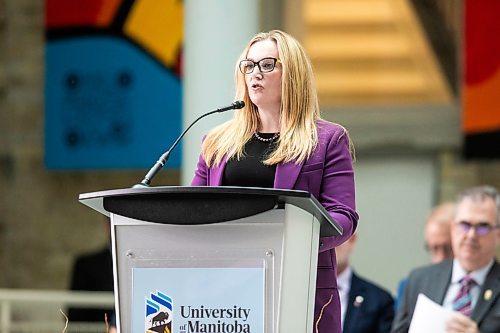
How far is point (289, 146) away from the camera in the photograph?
3.74 meters

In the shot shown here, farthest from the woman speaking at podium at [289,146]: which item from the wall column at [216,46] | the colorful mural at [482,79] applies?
the colorful mural at [482,79]

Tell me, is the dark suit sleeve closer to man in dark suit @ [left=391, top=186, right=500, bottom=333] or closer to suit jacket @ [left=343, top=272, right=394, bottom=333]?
suit jacket @ [left=343, top=272, right=394, bottom=333]

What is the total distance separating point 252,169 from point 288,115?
0.19 meters

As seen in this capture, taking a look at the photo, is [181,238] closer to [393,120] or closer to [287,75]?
[287,75]

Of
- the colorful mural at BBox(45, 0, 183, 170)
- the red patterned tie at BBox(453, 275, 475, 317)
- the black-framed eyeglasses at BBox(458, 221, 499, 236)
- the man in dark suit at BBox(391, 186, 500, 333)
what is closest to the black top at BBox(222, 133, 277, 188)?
the man in dark suit at BBox(391, 186, 500, 333)

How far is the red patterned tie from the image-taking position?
597 centimetres

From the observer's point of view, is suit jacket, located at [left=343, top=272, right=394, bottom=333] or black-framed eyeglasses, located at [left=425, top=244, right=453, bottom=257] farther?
black-framed eyeglasses, located at [left=425, top=244, right=453, bottom=257]

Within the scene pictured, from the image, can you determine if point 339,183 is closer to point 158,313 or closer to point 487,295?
point 158,313

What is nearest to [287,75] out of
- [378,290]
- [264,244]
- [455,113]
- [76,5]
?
[264,244]

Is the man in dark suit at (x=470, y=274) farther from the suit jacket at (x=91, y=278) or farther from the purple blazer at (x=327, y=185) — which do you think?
the suit jacket at (x=91, y=278)

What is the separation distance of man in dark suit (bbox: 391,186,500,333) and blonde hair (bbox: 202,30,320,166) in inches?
88.1

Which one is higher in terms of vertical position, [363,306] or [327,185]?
[327,185]

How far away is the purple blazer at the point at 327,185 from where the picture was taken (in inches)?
145

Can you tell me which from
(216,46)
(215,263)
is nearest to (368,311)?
(216,46)
